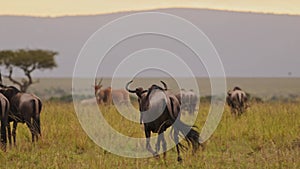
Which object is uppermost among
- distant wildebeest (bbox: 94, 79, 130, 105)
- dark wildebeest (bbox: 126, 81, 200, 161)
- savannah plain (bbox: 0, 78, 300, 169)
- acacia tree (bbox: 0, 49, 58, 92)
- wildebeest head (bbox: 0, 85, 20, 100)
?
acacia tree (bbox: 0, 49, 58, 92)

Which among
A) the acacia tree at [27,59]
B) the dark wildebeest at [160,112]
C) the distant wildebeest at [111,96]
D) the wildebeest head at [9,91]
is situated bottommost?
the dark wildebeest at [160,112]

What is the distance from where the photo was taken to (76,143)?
13.2 metres

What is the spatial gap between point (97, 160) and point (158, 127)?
1.26 meters

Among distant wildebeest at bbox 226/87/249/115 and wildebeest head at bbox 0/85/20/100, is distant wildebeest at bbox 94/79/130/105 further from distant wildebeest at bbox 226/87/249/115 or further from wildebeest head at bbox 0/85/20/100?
wildebeest head at bbox 0/85/20/100

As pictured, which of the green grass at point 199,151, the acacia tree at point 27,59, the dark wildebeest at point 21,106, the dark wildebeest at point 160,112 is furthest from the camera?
the acacia tree at point 27,59

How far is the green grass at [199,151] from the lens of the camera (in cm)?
1105

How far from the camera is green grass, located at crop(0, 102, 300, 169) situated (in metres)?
11.0

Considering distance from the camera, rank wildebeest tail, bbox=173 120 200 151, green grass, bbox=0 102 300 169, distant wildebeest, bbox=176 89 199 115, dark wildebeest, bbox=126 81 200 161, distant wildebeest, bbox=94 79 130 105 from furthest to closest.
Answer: distant wildebeest, bbox=94 79 130 105, distant wildebeest, bbox=176 89 199 115, wildebeest tail, bbox=173 120 200 151, dark wildebeest, bbox=126 81 200 161, green grass, bbox=0 102 300 169

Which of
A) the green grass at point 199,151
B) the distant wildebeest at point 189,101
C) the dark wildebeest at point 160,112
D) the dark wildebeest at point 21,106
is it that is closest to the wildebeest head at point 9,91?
the dark wildebeest at point 21,106

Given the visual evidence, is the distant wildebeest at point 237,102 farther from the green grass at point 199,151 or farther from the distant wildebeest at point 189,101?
the distant wildebeest at point 189,101

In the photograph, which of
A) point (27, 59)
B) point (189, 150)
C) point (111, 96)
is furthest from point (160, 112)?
point (27, 59)

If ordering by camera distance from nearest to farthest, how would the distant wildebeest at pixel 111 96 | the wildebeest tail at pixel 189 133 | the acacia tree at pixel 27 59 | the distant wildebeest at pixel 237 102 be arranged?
the wildebeest tail at pixel 189 133 < the distant wildebeest at pixel 237 102 < the distant wildebeest at pixel 111 96 < the acacia tree at pixel 27 59

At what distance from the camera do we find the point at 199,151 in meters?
12.1

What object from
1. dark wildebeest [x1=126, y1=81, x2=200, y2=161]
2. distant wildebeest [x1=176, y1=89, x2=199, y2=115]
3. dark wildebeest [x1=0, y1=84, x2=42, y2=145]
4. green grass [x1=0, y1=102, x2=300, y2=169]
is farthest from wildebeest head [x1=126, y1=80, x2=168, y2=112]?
distant wildebeest [x1=176, y1=89, x2=199, y2=115]
